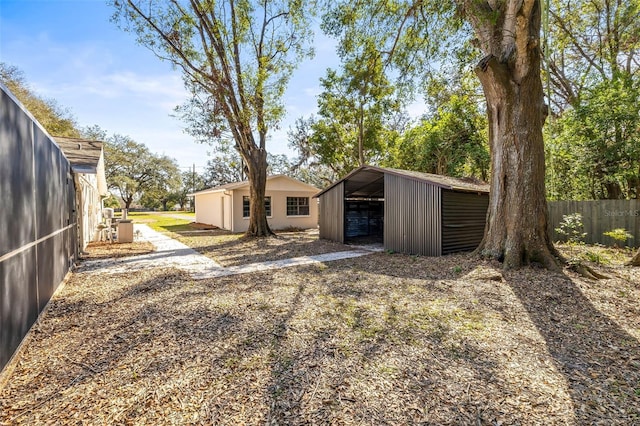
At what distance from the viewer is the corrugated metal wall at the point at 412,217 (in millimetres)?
8039

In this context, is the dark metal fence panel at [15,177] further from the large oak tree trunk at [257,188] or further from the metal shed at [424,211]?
the large oak tree trunk at [257,188]

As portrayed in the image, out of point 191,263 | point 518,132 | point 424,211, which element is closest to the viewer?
point 518,132

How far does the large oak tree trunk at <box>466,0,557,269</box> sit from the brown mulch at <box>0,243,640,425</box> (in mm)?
1191

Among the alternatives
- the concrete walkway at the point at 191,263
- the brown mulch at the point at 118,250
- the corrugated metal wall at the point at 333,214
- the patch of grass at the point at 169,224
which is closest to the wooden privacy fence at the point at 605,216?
the corrugated metal wall at the point at 333,214

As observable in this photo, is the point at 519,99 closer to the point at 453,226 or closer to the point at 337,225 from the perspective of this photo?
the point at 453,226

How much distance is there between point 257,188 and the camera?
12625 millimetres

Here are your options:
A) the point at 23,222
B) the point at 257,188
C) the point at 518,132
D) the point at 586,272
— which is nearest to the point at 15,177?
the point at 23,222

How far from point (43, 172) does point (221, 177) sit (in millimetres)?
43118

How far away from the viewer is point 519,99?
6.14m

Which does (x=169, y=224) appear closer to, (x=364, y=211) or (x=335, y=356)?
(x=364, y=211)

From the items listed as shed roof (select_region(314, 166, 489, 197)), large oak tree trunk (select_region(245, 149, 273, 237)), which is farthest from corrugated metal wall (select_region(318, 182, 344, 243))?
large oak tree trunk (select_region(245, 149, 273, 237))

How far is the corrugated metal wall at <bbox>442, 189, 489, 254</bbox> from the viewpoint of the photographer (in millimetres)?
8094

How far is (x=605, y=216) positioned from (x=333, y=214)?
8.98m

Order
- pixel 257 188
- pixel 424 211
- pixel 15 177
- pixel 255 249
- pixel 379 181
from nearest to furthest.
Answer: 1. pixel 15 177
2. pixel 424 211
3. pixel 255 249
4. pixel 379 181
5. pixel 257 188
